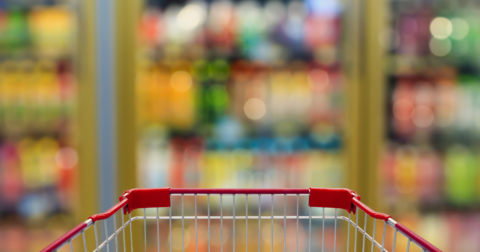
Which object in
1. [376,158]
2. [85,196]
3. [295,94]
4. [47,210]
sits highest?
[295,94]

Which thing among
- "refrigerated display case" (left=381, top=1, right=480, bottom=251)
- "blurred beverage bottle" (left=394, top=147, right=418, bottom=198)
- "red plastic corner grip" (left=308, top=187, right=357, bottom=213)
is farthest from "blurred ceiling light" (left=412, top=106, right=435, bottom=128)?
"red plastic corner grip" (left=308, top=187, right=357, bottom=213)

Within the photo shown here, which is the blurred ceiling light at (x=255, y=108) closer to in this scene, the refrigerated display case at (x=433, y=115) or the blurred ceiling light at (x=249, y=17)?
the blurred ceiling light at (x=249, y=17)

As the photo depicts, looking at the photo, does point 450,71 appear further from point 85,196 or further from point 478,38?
point 85,196

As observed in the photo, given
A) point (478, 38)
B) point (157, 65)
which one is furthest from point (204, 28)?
point (478, 38)

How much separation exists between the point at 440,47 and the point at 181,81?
141 cm

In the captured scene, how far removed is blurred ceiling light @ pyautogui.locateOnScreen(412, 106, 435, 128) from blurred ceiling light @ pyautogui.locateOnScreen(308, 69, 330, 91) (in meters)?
0.51

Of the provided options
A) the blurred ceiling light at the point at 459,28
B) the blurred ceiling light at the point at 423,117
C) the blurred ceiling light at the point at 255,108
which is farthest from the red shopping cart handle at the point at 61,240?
the blurred ceiling light at the point at 459,28

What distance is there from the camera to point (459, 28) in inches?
68.6

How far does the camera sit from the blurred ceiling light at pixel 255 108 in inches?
69.0

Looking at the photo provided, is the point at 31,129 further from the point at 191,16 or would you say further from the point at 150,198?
the point at 150,198

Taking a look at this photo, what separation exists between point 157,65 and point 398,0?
1.35 m

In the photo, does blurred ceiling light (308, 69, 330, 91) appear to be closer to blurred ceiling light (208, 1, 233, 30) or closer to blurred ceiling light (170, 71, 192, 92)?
blurred ceiling light (208, 1, 233, 30)

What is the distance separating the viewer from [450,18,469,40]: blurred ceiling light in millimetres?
1734

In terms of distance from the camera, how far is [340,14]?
5.58 ft
